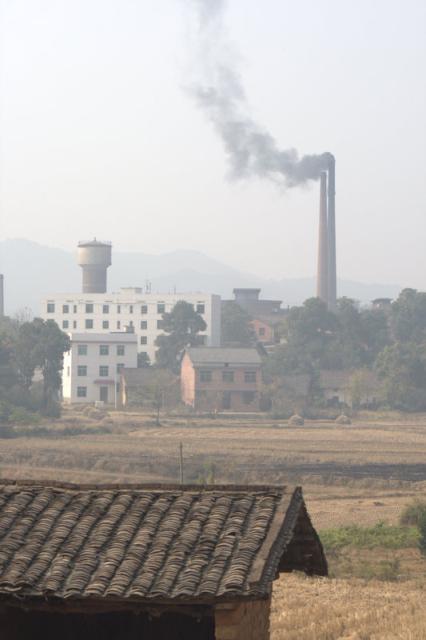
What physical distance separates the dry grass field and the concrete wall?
635 cm

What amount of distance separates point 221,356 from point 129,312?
29499 millimetres

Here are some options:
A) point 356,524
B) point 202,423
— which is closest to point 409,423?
point 202,423

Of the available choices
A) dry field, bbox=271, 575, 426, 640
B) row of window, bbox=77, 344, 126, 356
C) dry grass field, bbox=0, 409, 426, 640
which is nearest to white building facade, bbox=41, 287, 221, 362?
row of window, bbox=77, 344, 126, 356

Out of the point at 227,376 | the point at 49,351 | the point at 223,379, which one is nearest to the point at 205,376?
the point at 223,379

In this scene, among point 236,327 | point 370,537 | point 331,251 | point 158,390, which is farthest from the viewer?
point 236,327

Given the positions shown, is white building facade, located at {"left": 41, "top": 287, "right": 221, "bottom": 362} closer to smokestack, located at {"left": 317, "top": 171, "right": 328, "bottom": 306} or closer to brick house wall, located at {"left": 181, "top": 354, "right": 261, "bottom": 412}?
smokestack, located at {"left": 317, "top": 171, "right": 328, "bottom": 306}

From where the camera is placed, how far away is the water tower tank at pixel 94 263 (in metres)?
131

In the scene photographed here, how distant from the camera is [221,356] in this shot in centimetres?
8394

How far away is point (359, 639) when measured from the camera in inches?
615

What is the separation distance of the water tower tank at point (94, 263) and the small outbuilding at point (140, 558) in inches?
4818

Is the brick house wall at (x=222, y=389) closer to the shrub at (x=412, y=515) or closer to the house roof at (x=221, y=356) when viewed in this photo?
the house roof at (x=221, y=356)

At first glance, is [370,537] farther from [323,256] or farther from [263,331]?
[263,331]

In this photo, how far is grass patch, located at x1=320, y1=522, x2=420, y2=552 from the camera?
28656mm

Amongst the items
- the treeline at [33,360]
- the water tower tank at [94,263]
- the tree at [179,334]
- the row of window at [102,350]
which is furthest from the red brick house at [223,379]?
the water tower tank at [94,263]
